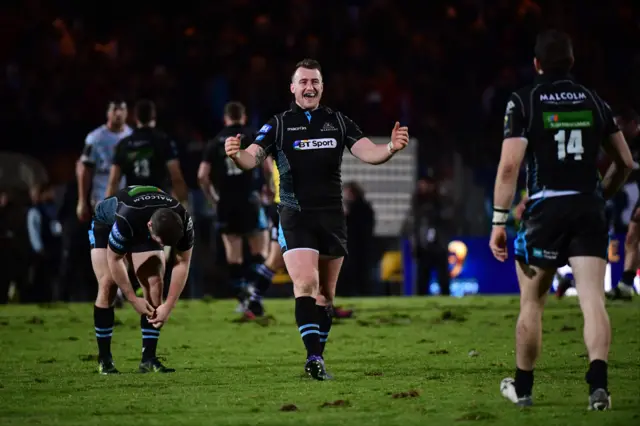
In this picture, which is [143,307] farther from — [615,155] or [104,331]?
[615,155]

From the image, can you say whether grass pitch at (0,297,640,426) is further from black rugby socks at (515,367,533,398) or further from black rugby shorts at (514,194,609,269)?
black rugby shorts at (514,194,609,269)

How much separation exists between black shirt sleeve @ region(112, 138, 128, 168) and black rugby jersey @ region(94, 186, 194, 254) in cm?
500

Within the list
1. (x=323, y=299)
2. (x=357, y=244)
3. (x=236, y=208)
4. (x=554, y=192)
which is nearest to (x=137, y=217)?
(x=323, y=299)

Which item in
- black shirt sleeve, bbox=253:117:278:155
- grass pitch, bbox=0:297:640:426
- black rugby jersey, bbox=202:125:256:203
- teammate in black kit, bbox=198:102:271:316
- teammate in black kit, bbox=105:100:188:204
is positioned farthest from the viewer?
black rugby jersey, bbox=202:125:256:203

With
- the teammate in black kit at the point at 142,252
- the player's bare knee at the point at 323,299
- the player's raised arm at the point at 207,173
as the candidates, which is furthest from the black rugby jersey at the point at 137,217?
the player's raised arm at the point at 207,173

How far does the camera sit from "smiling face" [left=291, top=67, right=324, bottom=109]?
8.95 meters

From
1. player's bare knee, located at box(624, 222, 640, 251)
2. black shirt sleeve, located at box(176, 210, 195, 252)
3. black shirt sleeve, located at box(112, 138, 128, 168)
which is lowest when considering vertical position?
player's bare knee, located at box(624, 222, 640, 251)

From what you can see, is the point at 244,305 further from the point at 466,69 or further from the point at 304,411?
the point at 466,69

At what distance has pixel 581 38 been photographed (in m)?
28.0

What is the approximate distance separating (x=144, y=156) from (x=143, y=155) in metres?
0.02

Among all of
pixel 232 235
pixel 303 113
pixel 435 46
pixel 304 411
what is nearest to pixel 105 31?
pixel 435 46

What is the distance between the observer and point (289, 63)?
26.3 m

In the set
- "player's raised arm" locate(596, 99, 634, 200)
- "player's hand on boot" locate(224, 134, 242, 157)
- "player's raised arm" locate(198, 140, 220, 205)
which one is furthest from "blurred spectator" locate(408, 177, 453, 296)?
"player's raised arm" locate(596, 99, 634, 200)

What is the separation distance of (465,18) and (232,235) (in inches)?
567
